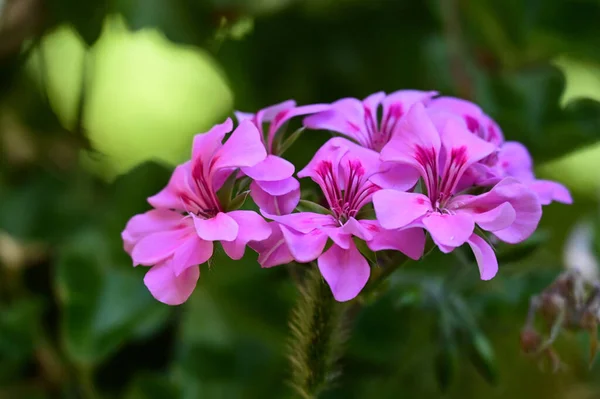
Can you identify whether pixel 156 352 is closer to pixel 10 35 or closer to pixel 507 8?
pixel 10 35

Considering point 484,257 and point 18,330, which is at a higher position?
point 484,257

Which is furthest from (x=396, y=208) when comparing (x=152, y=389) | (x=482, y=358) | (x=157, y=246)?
(x=152, y=389)

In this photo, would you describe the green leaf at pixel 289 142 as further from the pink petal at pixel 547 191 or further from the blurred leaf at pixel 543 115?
the blurred leaf at pixel 543 115

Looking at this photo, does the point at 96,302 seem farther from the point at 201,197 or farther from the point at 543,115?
the point at 543,115

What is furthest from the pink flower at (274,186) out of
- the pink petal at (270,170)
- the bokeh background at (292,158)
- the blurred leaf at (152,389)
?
the blurred leaf at (152,389)

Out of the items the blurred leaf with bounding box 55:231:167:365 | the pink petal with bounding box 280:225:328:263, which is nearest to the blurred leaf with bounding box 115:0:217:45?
the blurred leaf with bounding box 55:231:167:365

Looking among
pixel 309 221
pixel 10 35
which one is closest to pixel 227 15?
pixel 10 35
